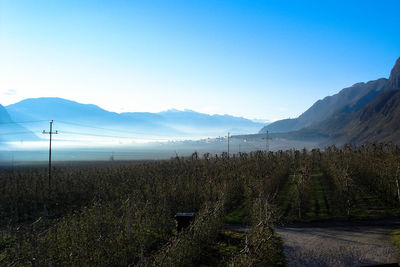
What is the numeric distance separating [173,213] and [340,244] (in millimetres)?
17029

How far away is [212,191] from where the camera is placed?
33312 millimetres

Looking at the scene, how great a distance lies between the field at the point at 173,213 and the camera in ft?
52.5

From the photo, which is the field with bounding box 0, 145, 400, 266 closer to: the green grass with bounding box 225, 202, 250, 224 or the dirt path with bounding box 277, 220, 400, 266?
the green grass with bounding box 225, 202, 250, 224

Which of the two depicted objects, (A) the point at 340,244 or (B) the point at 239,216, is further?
(B) the point at 239,216

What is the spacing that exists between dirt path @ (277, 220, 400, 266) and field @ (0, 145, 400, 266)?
1576mm

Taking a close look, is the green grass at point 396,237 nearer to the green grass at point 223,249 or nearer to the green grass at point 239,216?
the green grass at point 223,249

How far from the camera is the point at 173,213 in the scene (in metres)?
32.4

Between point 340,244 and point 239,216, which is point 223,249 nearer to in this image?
point 340,244

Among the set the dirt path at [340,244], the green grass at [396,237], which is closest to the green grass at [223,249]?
the dirt path at [340,244]

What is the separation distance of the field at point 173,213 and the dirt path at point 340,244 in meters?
1.58

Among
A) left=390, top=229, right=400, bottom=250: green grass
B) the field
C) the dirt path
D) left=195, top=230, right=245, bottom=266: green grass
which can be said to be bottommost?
left=195, top=230, right=245, bottom=266: green grass

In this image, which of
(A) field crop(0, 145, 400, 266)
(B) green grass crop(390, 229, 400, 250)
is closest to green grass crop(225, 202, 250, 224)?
(A) field crop(0, 145, 400, 266)

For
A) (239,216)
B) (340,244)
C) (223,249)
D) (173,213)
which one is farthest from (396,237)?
(173,213)

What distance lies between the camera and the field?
629 inches
